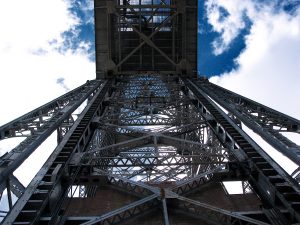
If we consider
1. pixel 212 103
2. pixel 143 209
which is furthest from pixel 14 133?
pixel 212 103

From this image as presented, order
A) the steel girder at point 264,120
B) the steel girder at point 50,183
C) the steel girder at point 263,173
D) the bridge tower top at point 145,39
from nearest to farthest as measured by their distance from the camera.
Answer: the steel girder at point 50,183
the steel girder at point 263,173
the steel girder at point 264,120
the bridge tower top at point 145,39

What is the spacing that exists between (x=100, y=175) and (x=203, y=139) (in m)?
7.77

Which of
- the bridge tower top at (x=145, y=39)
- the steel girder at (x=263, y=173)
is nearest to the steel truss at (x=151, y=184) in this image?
the steel girder at (x=263, y=173)

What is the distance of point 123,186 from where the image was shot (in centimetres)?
981

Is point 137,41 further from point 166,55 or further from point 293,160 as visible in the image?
point 293,160

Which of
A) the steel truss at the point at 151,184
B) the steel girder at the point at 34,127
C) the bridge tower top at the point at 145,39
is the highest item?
the bridge tower top at the point at 145,39

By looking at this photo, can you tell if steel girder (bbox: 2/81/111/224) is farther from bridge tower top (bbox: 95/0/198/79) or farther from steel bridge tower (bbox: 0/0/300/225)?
bridge tower top (bbox: 95/0/198/79)

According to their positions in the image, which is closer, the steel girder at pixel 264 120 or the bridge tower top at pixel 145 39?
the steel girder at pixel 264 120

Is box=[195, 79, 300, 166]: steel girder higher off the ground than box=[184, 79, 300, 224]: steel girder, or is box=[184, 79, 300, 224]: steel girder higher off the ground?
box=[195, 79, 300, 166]: steel girder

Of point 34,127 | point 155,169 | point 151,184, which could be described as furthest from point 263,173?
point 34,127

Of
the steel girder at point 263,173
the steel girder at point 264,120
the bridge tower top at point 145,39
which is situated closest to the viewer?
the steel girder at point 263,173

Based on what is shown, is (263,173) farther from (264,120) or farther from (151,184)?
(264,120)

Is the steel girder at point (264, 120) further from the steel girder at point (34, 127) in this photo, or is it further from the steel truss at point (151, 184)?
the steel girder at point (34, 127)

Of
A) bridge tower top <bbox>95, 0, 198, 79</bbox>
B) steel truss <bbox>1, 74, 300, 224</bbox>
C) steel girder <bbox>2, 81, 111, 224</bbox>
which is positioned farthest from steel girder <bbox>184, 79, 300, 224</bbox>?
bridge tower top <bbox>95, 0, 198, 79</bbox>
